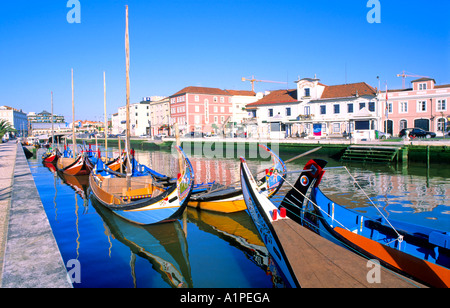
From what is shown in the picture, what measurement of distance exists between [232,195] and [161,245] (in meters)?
3.79

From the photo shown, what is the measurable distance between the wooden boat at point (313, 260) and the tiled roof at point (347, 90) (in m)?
42.5

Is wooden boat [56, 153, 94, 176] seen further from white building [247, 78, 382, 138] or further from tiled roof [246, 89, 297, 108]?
tiled roof [246, 89, 297, 108]

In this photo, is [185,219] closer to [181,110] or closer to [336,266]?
[336,266]

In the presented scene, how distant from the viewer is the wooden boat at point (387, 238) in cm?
592

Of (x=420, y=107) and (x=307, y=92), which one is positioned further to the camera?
(x=307, y=92)

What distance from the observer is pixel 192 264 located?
862 cm

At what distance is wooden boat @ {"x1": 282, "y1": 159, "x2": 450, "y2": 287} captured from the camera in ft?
19.4

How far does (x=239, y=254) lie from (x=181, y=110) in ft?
211

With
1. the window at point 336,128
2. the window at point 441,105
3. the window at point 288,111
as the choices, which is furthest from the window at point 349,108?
the window at point 441,105

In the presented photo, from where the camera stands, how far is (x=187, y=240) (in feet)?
34.4

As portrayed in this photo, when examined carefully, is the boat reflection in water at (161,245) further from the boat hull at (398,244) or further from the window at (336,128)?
the window at (336,128)

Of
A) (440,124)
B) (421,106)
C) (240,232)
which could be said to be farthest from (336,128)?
(240,232)

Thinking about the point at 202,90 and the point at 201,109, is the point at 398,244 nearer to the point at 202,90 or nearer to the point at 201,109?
the point at 201,109

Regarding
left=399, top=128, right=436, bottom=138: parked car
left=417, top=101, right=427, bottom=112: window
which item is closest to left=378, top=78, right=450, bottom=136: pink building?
left=417, top=101, right=427, bottom=112: window
